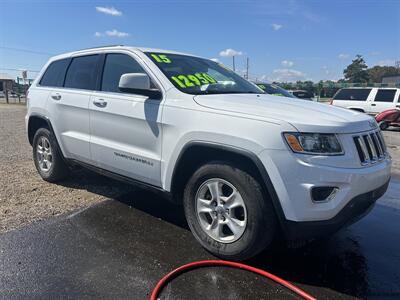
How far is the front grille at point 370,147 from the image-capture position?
118 inches

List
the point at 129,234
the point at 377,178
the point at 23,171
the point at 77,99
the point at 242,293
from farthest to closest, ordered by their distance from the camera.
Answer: the point at 23,171, the point at 77,99, the point at 129,234, the point at 377,178, the point at 242,293

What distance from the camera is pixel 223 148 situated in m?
3.09

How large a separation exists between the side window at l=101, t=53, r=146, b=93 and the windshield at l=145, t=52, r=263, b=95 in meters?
0.23

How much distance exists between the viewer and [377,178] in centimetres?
305

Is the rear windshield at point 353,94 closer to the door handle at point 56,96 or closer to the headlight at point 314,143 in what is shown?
the door handle at point 56,96

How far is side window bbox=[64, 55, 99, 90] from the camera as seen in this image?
15.1ft

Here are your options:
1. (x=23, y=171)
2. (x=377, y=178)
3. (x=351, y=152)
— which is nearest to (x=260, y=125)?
(x=351, y=152)

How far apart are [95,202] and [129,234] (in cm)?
115

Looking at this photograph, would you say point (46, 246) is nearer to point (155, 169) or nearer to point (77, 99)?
point (155, 169)

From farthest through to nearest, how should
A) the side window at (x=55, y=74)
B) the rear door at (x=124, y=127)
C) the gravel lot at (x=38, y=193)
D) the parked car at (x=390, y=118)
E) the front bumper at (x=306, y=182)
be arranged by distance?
1. the parked car at (x=390, y=118)
2. the side window at (x=55, y=74)
3. the gravel lot at (x=38, y=193)
4. the rear door at (x=124, y=127)
5. the front bumper at (x=306, y=182)

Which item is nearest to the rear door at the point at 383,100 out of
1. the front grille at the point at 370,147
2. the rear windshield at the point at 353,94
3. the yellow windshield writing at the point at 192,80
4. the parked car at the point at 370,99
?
the parked car at the point at 370,99

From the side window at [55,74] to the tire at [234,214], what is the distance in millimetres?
2840

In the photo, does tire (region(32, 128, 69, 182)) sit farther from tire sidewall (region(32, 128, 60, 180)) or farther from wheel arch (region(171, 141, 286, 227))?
wheel arch (region(171, 141, 286, 227))

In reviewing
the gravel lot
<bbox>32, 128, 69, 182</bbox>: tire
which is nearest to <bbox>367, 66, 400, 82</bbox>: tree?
the gravel lot
